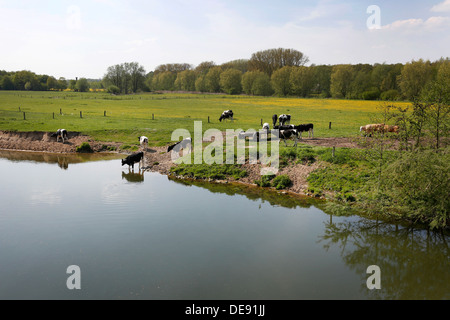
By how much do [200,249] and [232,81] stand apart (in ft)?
302

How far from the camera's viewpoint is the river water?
28.4ft

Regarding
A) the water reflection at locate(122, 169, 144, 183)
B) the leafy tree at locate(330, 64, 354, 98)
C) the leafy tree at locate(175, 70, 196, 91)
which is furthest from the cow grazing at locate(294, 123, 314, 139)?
the leafy tree at locate(175, 70, 196, 91)

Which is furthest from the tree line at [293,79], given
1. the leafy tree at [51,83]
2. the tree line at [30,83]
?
the leafy tree at [51,83]

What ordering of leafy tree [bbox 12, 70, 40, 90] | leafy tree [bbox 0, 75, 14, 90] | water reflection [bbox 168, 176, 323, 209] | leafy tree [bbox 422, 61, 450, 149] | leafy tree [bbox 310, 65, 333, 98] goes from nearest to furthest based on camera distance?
leafy tree [bbox 422, 61, 450, 149] < water reflection [bbox 168, 176, 323, 209] < leafy tree [bbox 310, 65, 333, 98] < leafy tree [bbox 0, 75, 14, 90] < leafy tree [bbox 12, 70, 40, 90]

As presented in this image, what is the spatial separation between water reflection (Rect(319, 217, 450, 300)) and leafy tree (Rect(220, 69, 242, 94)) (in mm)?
89056

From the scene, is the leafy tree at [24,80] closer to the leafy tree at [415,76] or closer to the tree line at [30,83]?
the tree line at [30,83]

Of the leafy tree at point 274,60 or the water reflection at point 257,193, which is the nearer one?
the water reflection at point 257,193

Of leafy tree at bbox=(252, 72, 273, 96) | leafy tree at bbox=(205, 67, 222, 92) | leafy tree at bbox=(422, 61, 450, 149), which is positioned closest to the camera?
leafy tree at bbox=(422, 61, 450, 149)

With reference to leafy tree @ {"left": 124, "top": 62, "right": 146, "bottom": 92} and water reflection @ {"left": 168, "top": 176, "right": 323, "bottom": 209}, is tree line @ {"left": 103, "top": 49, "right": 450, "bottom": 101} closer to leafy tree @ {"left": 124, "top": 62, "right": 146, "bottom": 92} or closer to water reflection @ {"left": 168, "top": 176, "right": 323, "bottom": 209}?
leafy tree @ {"left": 124, "top": 62, "right": 146, "bottom": 92}

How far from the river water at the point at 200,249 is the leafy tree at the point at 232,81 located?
85311 millimetres

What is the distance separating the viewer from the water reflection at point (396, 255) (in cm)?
896

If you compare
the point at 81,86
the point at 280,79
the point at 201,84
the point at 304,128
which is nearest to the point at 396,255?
the point at 304,128

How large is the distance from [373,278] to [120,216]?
9667 mm
